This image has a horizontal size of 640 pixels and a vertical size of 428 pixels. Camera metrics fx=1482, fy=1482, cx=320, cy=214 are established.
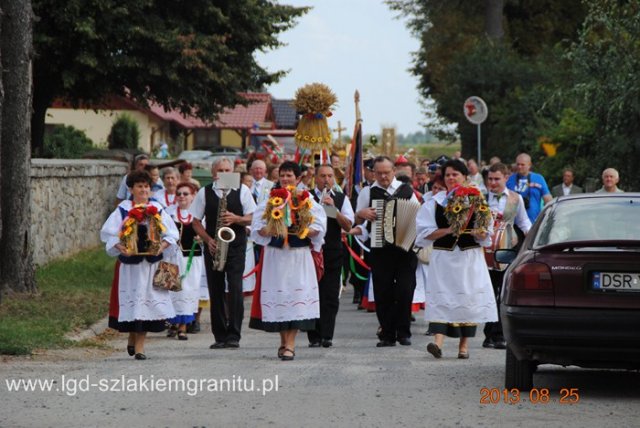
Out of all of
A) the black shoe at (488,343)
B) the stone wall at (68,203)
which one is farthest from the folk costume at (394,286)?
the stone wall at (68,203)

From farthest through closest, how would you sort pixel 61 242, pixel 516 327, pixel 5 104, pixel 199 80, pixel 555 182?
pixel 555 182
pixel 199 80
pixel 61 242
pixel 5 104
pixel 516 327

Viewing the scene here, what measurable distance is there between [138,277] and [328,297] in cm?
235

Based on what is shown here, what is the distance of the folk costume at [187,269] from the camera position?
15719 millimetres

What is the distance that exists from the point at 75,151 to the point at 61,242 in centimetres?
1442

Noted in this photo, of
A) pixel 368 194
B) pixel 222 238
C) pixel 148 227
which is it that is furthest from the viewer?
pixel 368 194

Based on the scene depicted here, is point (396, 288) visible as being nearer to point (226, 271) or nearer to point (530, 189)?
point (226, 271)

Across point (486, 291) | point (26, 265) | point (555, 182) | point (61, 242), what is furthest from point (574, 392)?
point (555, 182)

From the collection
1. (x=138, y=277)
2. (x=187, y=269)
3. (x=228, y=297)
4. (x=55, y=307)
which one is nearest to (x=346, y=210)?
(x=228, y=297)

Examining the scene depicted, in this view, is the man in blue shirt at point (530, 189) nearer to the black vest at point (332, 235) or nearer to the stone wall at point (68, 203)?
the black vest at point (332, 235)

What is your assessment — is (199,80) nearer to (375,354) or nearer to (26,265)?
(26,265)

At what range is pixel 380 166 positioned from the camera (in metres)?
15.0

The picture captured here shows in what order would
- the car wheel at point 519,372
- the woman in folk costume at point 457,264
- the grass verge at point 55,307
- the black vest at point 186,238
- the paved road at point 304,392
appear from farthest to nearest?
1. the black vest at point 186,238
2. the grass verge at point 55,307
3. the woman in folk costume at point 457,264
4. the car wheel at point 519,372
5. the paved road at point 304,392

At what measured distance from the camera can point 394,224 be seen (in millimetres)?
14781

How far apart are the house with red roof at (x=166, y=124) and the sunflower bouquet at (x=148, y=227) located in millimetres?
52324
